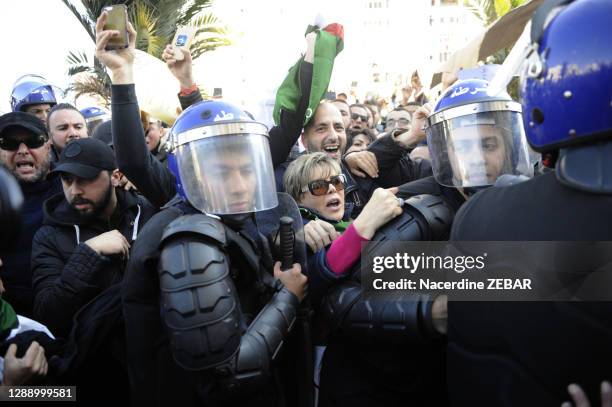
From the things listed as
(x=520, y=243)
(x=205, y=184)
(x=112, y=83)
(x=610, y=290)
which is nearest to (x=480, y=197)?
(x=520, y=243)

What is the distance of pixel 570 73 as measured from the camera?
3.70ft

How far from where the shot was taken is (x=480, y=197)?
51.9 inches

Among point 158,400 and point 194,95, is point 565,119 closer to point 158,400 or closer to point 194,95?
point 158,400

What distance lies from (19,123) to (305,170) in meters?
1.96

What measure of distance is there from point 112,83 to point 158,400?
1.54 meters

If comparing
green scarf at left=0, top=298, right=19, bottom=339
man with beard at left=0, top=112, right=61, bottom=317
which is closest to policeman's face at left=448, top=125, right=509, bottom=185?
green scarf at left=0, top=298, right=19, bottom=339

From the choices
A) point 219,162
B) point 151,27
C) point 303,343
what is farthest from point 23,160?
point 151,27

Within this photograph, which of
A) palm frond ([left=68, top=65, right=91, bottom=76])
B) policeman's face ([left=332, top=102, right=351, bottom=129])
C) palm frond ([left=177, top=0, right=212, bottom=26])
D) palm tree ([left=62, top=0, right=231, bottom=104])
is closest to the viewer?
policeman's face ([left=332, top=102, right=351, bottom=129])

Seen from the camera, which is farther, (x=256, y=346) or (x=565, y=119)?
(x=256, y=346)

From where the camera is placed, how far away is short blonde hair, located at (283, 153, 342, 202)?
2.58 meters

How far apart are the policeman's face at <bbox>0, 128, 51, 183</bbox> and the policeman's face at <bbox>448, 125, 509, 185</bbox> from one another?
2614 millimetres

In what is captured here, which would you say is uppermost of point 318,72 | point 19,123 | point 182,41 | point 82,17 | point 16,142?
point 82,17

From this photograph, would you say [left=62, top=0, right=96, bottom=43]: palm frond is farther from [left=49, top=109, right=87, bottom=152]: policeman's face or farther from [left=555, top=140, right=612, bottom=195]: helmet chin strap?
[left=555, top=140, right=612, bottom=195]: helmet chin strap

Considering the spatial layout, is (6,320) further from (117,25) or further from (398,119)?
(398,119)
